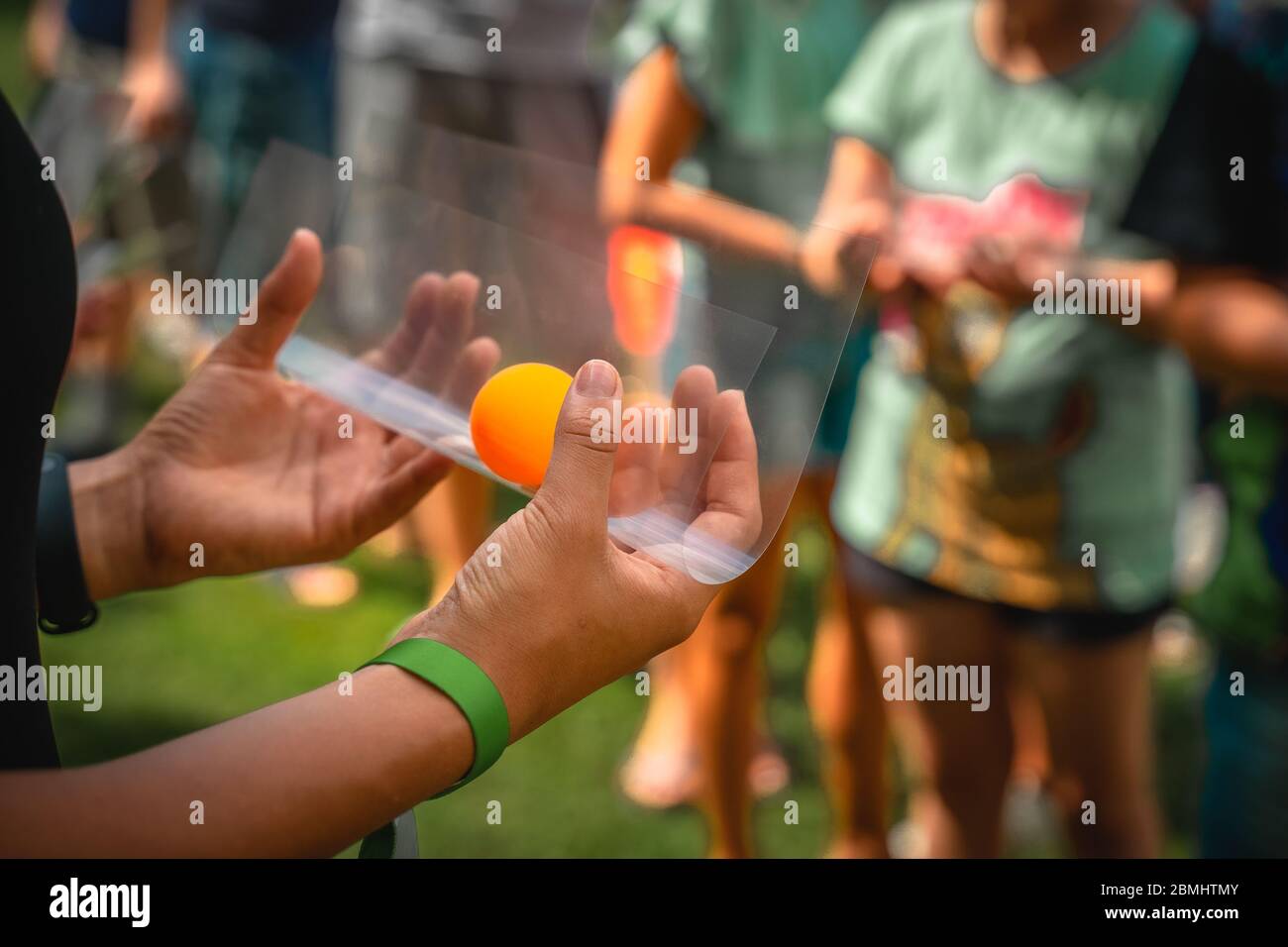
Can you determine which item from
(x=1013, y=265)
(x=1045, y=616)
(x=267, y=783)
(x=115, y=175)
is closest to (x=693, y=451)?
(x=267, y=783)

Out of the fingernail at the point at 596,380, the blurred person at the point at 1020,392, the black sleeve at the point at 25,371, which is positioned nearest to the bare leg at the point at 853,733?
the blurred person at the point at 1020,392

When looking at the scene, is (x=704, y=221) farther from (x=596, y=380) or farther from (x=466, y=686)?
(x=466, y=686)

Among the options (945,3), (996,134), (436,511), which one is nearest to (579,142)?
(436,511)

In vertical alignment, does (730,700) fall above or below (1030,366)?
below

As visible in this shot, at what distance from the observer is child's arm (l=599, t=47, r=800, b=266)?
68.1 inches

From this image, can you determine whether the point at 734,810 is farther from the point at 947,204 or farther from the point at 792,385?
the point at 792,385

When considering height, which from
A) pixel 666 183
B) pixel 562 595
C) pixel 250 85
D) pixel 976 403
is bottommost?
pixel 562 595

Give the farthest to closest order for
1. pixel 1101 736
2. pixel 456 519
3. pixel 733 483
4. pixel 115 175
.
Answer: pixel 456 519 < pixel 115 175 < pixel 1101 736 < pixel 733 483

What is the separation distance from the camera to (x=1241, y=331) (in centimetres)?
180

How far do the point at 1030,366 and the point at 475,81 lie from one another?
1.84m

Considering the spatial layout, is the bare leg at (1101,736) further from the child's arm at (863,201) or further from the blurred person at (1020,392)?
the child's arm at (863,201)

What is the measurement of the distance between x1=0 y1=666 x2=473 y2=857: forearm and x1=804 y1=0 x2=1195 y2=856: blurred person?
1203 mm

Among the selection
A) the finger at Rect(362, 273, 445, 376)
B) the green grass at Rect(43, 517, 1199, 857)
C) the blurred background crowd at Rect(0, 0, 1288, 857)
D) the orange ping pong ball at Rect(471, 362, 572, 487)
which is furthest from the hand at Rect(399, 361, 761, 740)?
the green grass at Rect(43, 517, 1199, 857)

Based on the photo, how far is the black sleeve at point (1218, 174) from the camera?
1.76m
